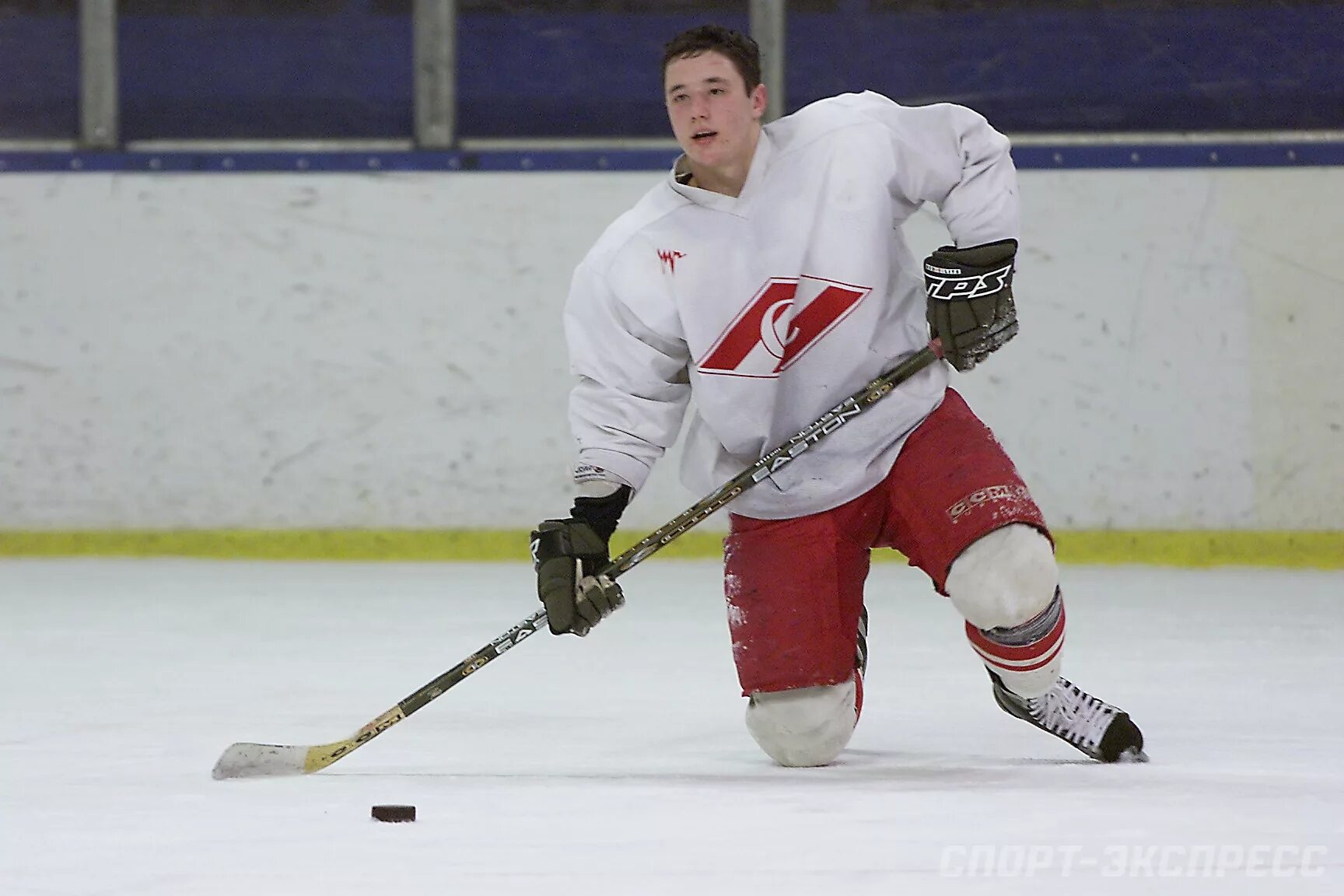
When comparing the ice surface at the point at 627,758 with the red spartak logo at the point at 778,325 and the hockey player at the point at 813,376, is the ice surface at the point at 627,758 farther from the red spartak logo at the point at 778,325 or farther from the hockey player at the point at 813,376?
the red spartak logo at the point at 778,325

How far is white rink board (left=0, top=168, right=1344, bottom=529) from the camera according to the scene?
499cm

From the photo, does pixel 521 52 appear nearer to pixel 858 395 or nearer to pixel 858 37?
pixel 858 37

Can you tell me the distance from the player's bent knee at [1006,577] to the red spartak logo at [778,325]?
354 mm

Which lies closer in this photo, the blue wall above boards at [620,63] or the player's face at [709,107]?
the player's face at [709,107]

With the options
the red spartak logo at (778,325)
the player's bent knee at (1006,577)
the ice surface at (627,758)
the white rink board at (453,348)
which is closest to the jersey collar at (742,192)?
the red spartak logo at (778,325)

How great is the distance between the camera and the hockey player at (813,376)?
99.5 inches

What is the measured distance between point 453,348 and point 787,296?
2633mm

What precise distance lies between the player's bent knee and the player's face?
23.0 inches

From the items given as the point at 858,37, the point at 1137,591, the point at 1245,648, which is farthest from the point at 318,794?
the point at 858,37

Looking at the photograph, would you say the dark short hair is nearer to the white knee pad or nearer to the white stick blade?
the white knee pad

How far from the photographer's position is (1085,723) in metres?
2.53

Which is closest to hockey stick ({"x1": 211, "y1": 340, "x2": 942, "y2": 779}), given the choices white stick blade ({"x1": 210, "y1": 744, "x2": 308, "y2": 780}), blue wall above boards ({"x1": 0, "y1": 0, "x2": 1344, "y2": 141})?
white stick blade ({"x1": 210, "y1": 744, "x2": 308, "y2": 780})

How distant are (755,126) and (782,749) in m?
0.80

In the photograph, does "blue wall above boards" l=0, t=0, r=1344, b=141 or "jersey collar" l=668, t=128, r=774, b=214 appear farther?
"blue wall above boards" l=0, t=0, r=1344, b=141
